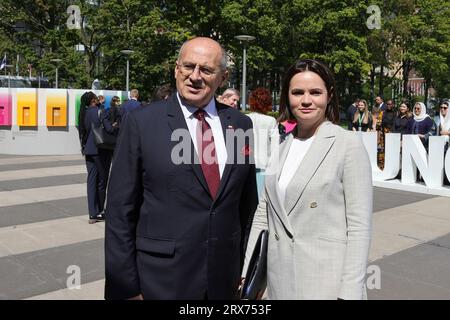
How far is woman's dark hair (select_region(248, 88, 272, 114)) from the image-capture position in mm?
5828

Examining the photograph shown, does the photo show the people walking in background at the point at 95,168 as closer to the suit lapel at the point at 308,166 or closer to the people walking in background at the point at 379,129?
the suit lapel at the point at 308,166

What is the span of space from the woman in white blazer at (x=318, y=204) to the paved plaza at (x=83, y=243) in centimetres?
231

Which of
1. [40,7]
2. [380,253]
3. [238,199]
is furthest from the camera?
[40,7]

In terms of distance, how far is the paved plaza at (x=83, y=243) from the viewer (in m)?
4.21

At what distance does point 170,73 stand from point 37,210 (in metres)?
23.1

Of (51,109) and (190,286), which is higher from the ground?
(51,109)

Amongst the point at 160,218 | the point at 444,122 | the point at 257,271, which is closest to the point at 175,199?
the point at 160,218

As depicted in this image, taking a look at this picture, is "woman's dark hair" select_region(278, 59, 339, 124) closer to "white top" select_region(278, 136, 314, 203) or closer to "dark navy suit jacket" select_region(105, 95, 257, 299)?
"white top" select_region(278, 136, 314, 203)

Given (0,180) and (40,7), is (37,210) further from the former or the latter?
(40,7)

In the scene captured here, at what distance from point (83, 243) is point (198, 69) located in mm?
4000

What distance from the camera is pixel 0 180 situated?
962cm

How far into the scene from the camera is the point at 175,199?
2.00 meters
